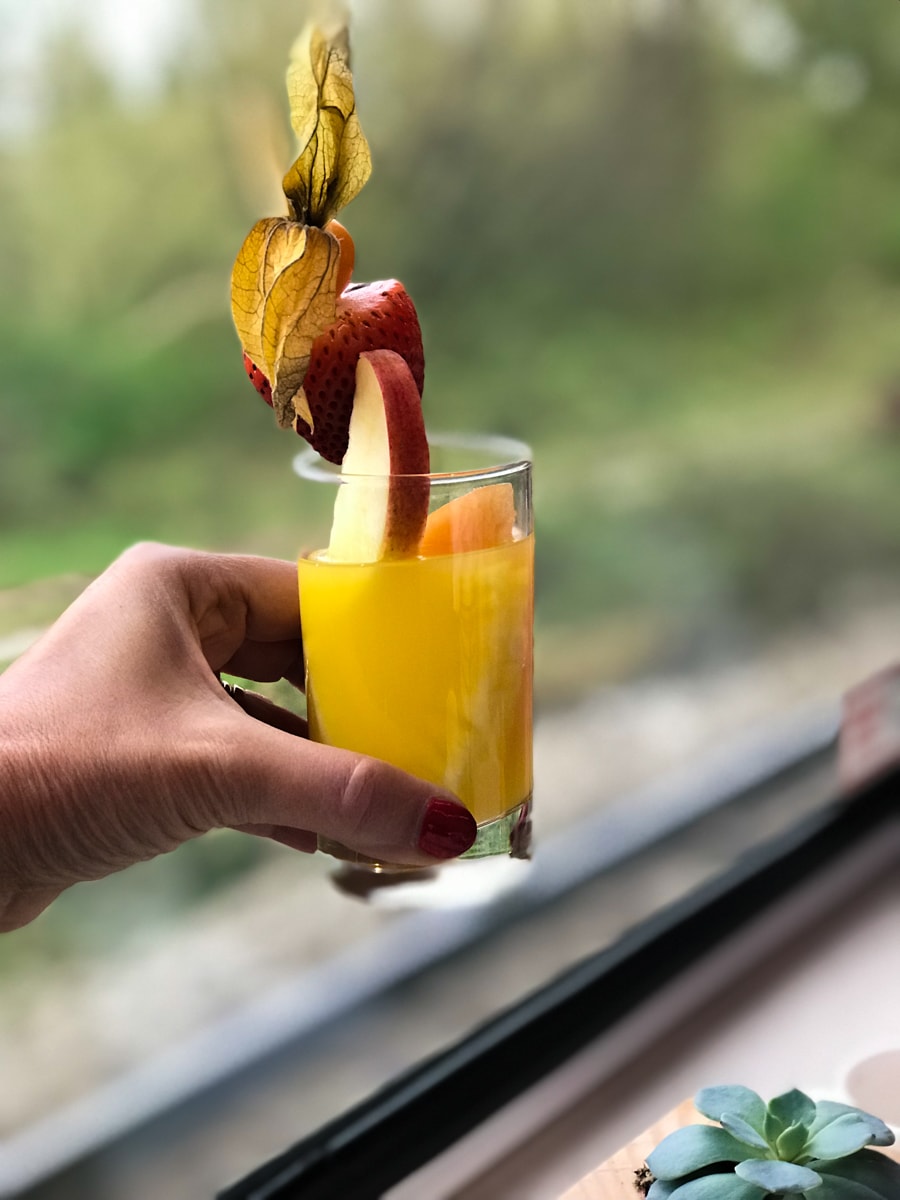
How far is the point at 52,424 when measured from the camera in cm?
101

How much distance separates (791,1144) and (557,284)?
3.04ft

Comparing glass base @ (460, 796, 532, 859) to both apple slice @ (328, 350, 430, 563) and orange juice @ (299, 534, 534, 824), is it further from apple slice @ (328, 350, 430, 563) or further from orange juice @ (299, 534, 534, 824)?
apple slice @ (328, 350, 430, 563)

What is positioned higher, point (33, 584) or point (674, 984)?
point (33, 584)

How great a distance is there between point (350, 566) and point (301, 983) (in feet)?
2.51

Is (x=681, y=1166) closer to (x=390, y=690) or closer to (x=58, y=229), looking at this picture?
(x=390, y=690)

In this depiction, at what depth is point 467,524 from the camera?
0.78m

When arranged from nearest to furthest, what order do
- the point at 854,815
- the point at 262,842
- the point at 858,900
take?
the point at 262,842 → the point at 858,900 → the point at 854,815

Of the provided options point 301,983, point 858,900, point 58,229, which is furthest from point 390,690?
point 858,900

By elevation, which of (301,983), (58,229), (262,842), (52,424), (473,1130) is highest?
(58,229)

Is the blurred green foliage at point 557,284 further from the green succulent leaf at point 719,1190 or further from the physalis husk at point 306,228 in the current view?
the green succulent leaf at point 719,1190

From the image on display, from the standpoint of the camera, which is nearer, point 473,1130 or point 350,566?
point 350,566

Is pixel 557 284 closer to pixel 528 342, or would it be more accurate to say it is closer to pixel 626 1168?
pixel 528 342

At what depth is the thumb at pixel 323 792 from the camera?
737mm

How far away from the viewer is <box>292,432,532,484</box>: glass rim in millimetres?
778
